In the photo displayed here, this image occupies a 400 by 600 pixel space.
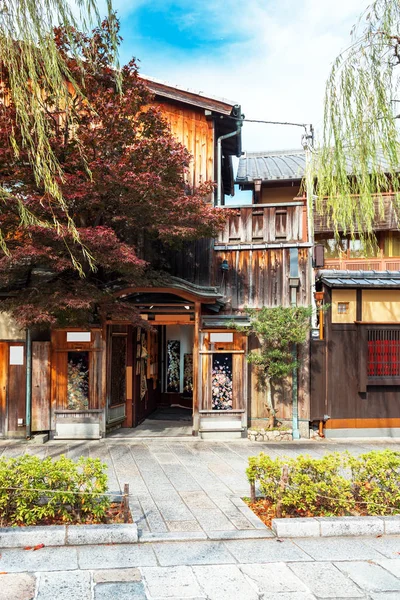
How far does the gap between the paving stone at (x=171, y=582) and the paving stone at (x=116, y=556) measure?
0.66 ft

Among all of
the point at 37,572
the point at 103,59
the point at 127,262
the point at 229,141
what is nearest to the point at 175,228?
the point at 127,262

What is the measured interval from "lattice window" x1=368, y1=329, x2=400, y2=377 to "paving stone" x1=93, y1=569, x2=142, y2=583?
860 centimetres

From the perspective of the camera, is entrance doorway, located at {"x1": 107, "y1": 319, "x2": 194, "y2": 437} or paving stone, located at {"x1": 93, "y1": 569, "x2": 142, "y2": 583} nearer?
paving stone, located at {"x1": 93, "y1": 569, "x2": 142, "y2": 583}

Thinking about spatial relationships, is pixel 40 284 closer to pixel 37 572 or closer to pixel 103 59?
pixel 103 59

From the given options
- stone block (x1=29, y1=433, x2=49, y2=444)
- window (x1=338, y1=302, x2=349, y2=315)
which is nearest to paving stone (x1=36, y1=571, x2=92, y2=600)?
stone block (x1=29, y1=433, x2=49, y2=444)

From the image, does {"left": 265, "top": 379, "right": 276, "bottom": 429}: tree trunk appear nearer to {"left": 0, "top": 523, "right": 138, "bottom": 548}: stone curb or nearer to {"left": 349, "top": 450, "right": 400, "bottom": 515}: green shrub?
{"left": 349, "top": 450, "right": 400, "bottom": 515}: green shrub

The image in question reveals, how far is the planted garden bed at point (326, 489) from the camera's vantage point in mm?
6340

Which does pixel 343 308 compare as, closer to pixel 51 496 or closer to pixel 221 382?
pixel 221 382

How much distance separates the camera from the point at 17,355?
450 inches

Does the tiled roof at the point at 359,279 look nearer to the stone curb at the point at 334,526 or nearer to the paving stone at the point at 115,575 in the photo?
the stone curb at the point at 334,526

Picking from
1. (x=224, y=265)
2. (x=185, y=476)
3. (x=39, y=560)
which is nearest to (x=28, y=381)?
(x=185, y=476)

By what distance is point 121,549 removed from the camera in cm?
552

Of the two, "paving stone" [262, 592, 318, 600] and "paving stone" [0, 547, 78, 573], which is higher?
"paving stone" [0, 547, 78, 573]

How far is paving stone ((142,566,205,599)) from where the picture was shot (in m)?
4.53
